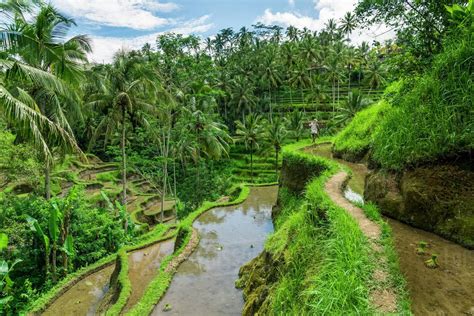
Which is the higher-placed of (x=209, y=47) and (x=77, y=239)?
(x=209, y=47)

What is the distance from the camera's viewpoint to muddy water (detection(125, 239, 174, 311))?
10338 mm

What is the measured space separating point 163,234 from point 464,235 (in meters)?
13.3

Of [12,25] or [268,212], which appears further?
[268,212]

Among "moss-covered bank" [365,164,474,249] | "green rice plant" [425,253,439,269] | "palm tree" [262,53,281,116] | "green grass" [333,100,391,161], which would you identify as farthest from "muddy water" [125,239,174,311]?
"palm tree" [262,53,281,116]

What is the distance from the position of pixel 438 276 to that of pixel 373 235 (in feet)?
2.92

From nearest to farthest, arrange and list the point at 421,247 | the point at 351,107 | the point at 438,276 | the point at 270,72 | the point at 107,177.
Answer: the point at 438,276 → the point at 421,247 → the point at 351,107 → the point at 107,177 → the point at 270,72

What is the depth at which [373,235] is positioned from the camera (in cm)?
475

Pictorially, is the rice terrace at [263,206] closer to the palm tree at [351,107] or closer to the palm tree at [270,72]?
the palm tree at [351,107]

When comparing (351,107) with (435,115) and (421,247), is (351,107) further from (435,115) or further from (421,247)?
(421,247)

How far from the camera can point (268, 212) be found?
54.6 feet

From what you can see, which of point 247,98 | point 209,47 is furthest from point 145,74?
point 209,47

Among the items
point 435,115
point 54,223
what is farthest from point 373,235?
point 54,223

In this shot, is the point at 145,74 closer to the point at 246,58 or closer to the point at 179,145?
the point at 179,145

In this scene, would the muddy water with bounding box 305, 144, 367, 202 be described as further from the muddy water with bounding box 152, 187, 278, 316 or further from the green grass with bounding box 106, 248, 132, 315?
the green grass with bounding box 106, 248, 132, 315
